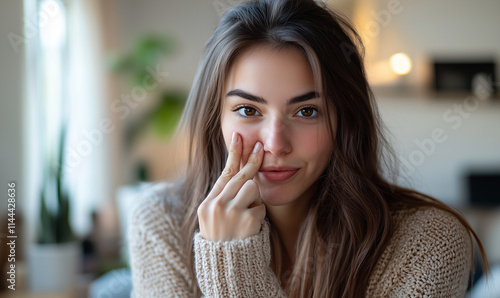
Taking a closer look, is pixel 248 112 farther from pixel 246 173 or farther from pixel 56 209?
pixel 56 209

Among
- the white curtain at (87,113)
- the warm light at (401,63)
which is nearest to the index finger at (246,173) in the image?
the white curtain at (87,113)

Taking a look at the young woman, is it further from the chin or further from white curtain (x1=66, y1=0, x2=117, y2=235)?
white curtain (x1=66, y1=0, x2=117, y2=235)

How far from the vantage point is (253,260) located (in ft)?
3.17

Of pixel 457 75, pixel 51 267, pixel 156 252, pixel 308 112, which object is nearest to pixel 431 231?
pixel 308 112

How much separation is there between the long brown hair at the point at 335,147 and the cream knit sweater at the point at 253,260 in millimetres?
38

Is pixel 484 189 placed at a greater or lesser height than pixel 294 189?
lesser

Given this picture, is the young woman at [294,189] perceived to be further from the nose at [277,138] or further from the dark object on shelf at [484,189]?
the dark object on shelf at [484,189]

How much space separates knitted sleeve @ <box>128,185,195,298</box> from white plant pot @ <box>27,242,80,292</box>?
1482 mm


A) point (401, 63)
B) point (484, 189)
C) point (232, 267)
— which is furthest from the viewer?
point (401, 63)

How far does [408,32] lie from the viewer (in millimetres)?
4156

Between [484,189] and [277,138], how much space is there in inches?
140

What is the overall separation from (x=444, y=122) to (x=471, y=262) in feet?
11.0

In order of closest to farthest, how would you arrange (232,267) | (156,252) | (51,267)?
1. (232,267)
2. (156,252)
3. (51,267)

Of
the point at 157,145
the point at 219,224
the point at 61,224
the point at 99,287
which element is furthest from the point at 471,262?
the point at 157,145
